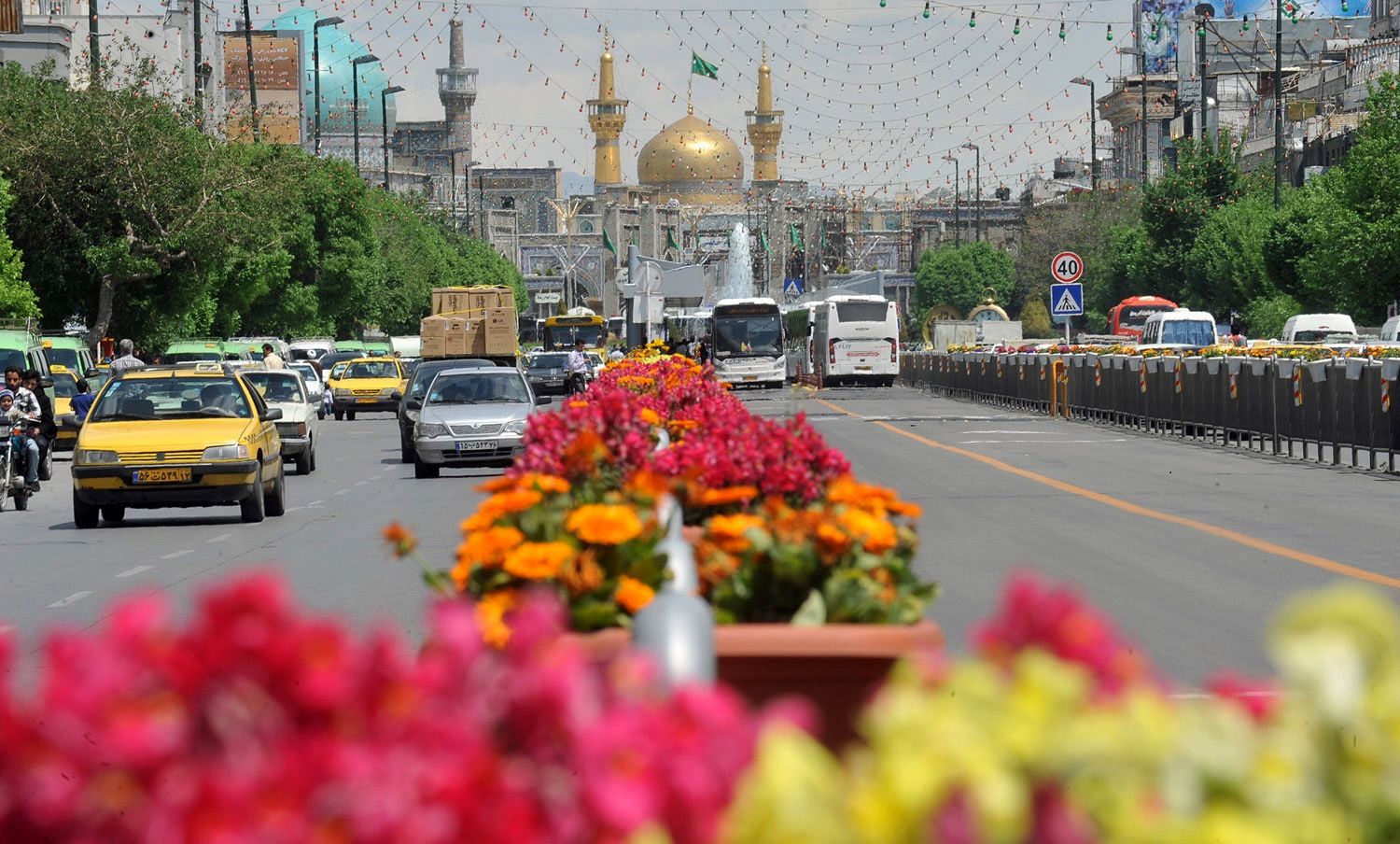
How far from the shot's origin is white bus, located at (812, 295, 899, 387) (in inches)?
2756

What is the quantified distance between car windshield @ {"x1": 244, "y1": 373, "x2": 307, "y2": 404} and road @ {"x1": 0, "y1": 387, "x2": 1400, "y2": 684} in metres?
2.02

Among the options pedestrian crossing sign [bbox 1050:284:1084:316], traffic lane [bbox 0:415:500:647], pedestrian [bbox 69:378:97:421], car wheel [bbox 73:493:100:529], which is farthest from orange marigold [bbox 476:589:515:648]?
pedestrian crossing sign [bbox 1050:284:1084:316]

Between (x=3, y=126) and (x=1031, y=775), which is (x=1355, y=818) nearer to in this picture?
(x=1031, y=775)

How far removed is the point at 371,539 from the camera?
722 inches

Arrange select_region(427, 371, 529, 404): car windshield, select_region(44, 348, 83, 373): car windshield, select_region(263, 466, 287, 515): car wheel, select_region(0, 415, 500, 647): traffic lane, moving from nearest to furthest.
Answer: select_region(0, 415, 500, 647): traffic lane, select_region(263, 466, 287, 515): car wheel, select_region(427, 371, 529, 404): car windshield, select_region(44, 348, 83, 373): car windshield

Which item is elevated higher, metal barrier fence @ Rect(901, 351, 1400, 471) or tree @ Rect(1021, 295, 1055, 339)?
tree @ Rect(1021, 295, 1055, 339)

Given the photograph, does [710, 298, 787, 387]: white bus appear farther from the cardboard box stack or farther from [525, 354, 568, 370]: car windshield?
the cardboard box stack

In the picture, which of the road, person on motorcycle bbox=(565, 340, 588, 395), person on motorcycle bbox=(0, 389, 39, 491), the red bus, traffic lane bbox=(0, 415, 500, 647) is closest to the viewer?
the road

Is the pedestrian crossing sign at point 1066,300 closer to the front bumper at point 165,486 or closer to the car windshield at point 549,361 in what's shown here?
the front bumper at point 165,486

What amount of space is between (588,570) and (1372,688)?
2.91 metres

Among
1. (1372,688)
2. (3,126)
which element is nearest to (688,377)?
(1372,688)

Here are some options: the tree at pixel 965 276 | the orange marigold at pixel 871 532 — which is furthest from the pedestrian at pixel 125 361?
the tree at pixel 965 276

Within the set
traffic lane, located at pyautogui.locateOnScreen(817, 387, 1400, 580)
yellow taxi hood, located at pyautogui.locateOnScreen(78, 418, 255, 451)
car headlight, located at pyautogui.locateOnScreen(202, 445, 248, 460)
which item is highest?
yellow taxi hood, located at pyautogui.locateOnScreen(78, 418, 255, 451)

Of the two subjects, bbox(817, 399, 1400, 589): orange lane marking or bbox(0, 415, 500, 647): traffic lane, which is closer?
bbox(0, 415, 500, 647): traffic lane
